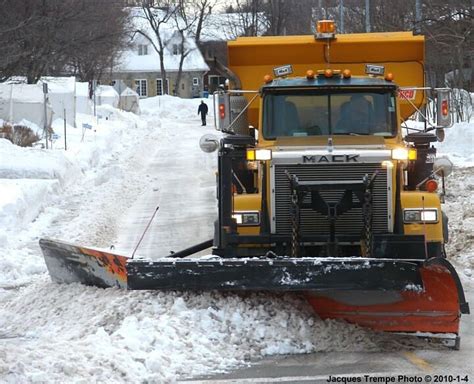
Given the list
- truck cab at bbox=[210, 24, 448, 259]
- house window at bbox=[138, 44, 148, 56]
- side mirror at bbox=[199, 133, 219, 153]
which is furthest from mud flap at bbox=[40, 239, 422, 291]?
house window at bbox=[138, 44, 148, 56]

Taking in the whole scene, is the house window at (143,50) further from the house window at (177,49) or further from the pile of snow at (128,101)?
the pile of snow at (128,101)

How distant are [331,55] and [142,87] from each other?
92734 millimetres

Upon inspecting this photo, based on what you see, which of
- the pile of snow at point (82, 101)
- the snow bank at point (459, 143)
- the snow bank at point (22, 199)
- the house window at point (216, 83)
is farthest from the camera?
the pile of snow at point (82, 101)

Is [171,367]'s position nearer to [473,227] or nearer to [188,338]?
[188,338]

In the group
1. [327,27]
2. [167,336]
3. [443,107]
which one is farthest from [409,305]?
[327,27]

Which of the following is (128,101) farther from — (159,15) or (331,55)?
(331,55)

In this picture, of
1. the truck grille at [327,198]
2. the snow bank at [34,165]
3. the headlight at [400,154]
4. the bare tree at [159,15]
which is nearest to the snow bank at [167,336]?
the truck grille at [327,198]

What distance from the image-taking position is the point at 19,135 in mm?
29562

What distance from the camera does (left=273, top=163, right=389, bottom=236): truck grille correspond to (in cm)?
845

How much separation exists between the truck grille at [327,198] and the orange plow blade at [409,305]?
2.76 feet

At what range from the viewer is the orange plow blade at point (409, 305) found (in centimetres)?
757

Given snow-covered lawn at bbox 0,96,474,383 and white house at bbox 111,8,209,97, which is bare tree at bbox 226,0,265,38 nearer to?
white house at bbox 111,8,209,97

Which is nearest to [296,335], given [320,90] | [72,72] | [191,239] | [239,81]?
[320,90]

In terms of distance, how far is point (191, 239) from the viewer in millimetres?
14281
